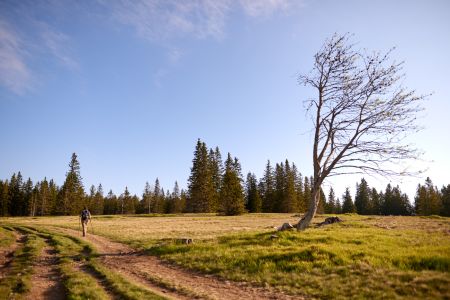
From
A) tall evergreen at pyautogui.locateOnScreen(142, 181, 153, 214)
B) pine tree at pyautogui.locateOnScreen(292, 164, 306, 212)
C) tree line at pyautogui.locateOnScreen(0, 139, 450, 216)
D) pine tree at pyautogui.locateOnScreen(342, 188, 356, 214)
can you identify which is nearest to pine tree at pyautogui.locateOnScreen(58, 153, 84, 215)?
tree line at pyautogui.locateOnScreen(0, 139, 450, 216)

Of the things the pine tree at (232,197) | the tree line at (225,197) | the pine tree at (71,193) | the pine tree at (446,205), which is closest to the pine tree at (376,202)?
the tree line at (225,197)

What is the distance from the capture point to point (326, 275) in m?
10.6

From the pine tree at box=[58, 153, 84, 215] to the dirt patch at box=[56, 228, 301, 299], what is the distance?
3089 inches

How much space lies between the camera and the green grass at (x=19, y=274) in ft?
33.2

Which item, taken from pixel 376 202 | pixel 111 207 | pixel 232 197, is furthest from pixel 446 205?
pixel 111 207

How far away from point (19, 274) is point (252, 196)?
3207 inches

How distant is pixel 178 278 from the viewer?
1217 centimetres

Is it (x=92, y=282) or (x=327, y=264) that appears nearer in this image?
(x=92, y=282)

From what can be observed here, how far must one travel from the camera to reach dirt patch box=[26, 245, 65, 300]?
33.1 ft

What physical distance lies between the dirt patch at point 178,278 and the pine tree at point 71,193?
257 feet

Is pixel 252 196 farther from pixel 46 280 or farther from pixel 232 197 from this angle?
pixel 46 280

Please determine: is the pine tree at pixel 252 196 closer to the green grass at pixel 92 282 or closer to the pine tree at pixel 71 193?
the pine tree at pixel 71 193

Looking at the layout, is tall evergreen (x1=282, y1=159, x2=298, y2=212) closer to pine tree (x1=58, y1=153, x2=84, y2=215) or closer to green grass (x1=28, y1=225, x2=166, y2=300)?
pine tree (x1=58, y1=153, x2=84, y2=215)

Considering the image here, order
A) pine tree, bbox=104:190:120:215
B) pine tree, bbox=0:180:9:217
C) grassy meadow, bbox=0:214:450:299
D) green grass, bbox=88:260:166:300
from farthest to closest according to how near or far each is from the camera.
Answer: pine tree, bbox=104:190:120:215
pine tree, bbox=0:180:9:217
green grass, bbox=88:260:166:300
grassy meadow, bbox=0:214:450:299
